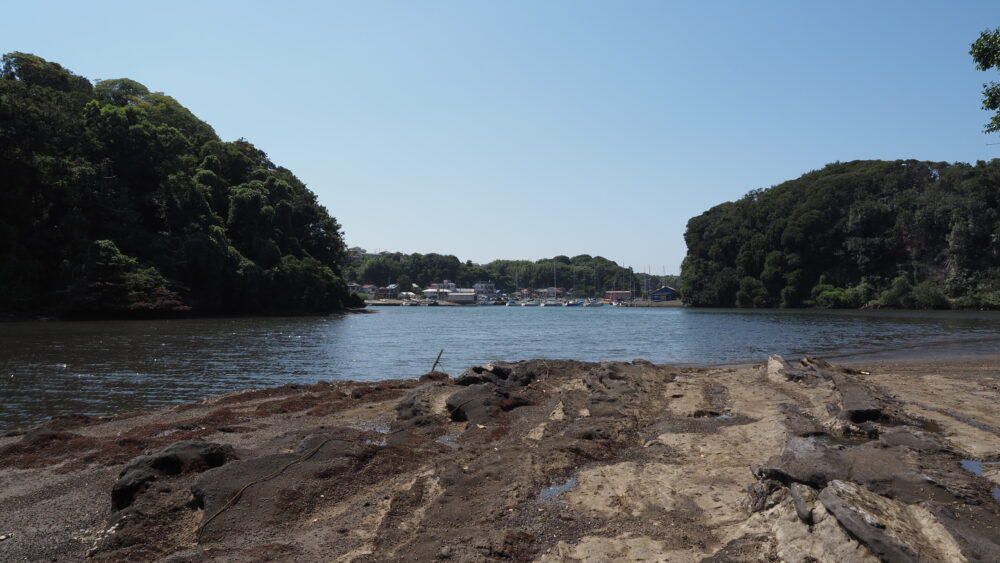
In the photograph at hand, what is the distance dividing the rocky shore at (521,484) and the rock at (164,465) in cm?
3

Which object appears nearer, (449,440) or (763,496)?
(763,496)

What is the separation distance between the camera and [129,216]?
184 feet

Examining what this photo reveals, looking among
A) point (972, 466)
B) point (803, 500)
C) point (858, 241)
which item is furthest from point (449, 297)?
point (803, 500)

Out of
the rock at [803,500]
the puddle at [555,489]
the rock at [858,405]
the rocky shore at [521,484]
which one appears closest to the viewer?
the rock at [803,500]

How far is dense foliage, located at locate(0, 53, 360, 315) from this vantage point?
4825 cm

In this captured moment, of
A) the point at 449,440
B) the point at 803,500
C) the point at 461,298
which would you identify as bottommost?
the point at 449,440

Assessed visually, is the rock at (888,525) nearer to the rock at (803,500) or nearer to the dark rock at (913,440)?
the rock at (803,500)

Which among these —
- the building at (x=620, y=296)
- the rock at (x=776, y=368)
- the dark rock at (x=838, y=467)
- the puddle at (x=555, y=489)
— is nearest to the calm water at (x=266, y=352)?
the rock at (x=776, y=368)

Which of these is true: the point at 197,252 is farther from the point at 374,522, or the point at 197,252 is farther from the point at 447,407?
the point at 374,522

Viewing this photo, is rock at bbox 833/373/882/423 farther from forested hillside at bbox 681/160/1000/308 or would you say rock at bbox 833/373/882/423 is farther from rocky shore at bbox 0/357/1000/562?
forested hillside at bbox 681/160/1000/308

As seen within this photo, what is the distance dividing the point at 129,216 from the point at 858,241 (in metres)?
98.9

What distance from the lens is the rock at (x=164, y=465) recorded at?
23.8 feet

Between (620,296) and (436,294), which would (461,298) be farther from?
(620,296)

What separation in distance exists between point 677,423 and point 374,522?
7.03 m
